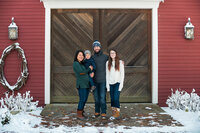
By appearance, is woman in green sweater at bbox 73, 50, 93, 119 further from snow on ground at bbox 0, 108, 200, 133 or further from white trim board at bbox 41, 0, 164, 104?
white trim board at bbox 41, 0, 164, 104

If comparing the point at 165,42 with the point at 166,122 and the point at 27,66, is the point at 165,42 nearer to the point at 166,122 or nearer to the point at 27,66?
the point at 166,122

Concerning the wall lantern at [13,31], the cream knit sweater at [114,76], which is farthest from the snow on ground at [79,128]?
the wall lantern at [13,31]

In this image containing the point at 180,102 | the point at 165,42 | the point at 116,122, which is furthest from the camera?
the point at 165,42

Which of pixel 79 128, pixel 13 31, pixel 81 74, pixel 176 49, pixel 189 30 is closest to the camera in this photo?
pixel 79 128

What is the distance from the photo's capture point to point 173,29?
7492 millimetres

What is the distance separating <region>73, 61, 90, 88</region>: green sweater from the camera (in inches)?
224

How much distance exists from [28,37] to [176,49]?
430 centimetres

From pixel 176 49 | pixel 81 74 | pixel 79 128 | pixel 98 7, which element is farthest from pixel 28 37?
pixel 176 49

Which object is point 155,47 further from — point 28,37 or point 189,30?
point 28,37

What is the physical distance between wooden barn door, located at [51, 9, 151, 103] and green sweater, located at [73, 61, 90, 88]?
1786 millimetres

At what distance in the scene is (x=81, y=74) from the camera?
5.73 m

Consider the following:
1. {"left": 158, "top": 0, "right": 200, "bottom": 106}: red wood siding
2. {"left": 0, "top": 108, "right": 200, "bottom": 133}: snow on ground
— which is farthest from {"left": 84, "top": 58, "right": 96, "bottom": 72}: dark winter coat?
{"left": 158, "top": 0, "right": 200, "bottom": 106}: red wood siding

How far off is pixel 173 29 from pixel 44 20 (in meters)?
3.74

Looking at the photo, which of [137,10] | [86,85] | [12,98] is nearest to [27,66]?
[12,98]
